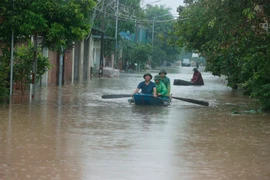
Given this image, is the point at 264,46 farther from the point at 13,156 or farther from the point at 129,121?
the point at 13,156

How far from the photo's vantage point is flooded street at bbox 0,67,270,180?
970cm

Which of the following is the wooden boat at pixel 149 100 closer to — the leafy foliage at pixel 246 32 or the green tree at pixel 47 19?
the leafy foliage at pixel 246 32

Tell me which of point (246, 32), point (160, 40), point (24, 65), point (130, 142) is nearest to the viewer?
point (130, 142)

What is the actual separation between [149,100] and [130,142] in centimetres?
871

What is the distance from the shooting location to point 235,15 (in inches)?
645

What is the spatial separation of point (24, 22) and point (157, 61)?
7526cm

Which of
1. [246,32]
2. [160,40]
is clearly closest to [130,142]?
[246,32]

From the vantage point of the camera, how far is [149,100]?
2161 cm

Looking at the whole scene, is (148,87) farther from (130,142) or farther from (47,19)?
(130,142)

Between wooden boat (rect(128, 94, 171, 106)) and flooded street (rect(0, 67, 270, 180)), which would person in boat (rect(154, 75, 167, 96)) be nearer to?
wooden boat (rect(128, 94, 171, 106))

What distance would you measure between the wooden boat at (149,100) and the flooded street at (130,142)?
310mm

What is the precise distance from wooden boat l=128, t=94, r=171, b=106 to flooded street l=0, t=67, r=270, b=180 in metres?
0.31

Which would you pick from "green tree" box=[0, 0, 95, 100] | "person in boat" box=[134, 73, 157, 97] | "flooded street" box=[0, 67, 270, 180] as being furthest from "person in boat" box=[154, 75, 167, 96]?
"green tree" box=[0, 0, 95, 100]

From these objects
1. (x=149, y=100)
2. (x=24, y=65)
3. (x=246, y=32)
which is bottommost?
(x=149, y=100)
